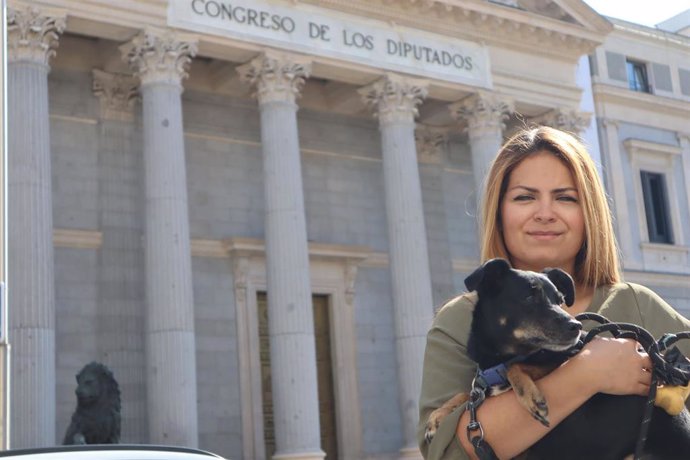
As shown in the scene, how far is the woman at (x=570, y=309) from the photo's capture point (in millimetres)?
2881

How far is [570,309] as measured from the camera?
3.34m

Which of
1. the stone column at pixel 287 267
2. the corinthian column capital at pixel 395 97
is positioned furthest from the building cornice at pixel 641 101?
the stone column at pixel 287 267

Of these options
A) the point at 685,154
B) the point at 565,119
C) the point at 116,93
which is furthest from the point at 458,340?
the point at 685,154

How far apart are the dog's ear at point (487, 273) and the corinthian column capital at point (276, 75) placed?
22.9 meters

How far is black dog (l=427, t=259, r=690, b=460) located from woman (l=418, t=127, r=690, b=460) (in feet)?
0.16

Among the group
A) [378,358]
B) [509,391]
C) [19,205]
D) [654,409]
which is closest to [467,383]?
[509,391]

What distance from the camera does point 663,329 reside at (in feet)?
10.7

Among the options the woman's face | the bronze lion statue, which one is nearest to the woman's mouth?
the woman's face

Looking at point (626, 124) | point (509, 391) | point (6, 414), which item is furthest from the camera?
point (626, 124)

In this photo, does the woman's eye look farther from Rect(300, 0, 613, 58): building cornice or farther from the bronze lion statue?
Rect(300, 0, 613, 58): building cornice

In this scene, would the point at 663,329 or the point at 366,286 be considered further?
the point at 366,286

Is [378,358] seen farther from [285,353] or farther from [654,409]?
[654,409]

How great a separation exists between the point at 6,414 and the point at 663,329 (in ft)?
41.9

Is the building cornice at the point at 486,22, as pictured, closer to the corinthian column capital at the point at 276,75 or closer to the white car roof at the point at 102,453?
the corinthian column capital at the point at 276,75
